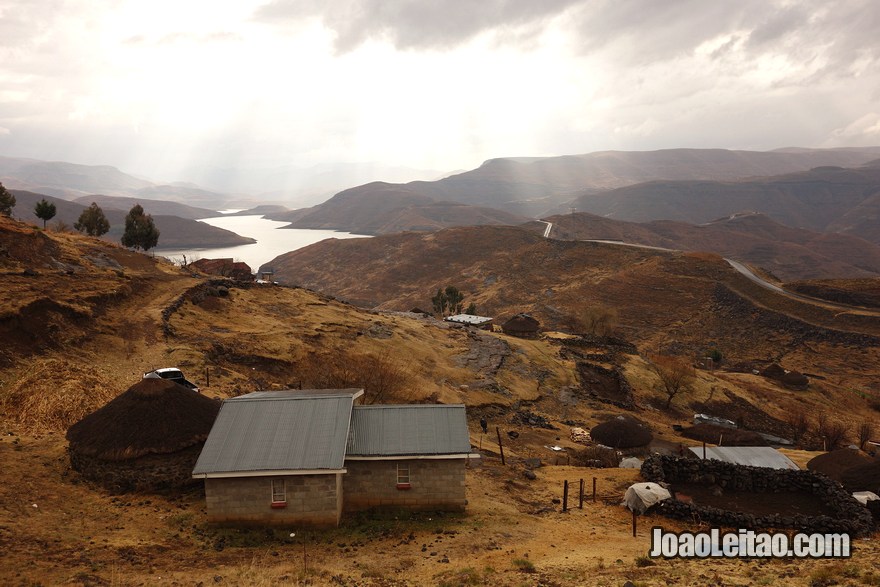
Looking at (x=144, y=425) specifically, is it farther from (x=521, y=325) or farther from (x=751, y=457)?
(x=521, y=325)

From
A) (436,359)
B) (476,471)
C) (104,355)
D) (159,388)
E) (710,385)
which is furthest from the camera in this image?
(710,385)

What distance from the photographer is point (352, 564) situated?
14688mm

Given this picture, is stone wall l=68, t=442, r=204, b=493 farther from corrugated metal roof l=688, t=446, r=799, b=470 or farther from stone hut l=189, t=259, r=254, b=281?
stone hut l=189, t=259, r=254, b=281

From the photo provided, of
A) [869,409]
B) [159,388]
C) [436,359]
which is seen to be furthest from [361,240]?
[159,388]

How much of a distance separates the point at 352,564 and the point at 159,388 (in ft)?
36.0

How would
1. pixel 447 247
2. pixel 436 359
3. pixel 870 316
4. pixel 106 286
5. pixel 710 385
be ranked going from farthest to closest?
1. pixel 447 247
2. pixel 870 316
3. pixel 710 385
4. pixel 436 359
5. pixel 106 286

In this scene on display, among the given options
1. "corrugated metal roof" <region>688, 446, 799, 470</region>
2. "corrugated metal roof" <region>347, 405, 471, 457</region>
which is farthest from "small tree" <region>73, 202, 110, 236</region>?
"corrugated metal roof" <region>688, 446, 799, 470</region>

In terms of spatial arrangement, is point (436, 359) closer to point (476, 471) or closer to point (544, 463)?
point (544, 463)

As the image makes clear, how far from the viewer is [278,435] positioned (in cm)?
1794

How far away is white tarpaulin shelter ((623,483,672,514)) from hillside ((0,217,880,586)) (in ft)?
2.01

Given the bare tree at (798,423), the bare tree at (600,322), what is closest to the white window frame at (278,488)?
the bare tree at (798,423)

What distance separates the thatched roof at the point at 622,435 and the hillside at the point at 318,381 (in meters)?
3.09

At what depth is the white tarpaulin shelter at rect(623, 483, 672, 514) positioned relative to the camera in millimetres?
20078

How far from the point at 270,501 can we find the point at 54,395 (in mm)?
13505
